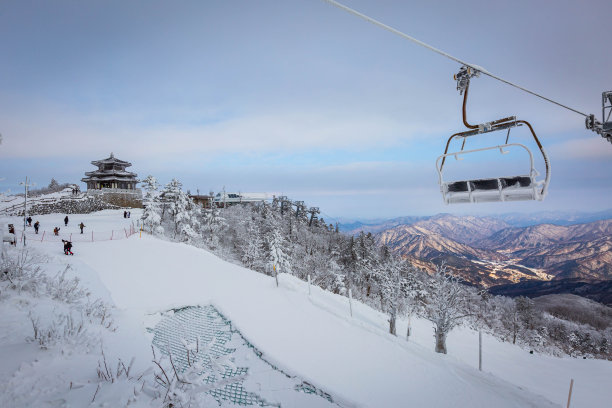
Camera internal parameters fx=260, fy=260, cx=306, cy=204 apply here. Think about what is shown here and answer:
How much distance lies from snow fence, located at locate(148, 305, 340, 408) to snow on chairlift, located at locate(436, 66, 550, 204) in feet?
17.0

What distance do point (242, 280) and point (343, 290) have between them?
27117 millimetres

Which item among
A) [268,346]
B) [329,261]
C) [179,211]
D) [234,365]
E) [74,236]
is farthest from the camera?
[329,261]

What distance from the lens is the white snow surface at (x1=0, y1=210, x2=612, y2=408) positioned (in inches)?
171

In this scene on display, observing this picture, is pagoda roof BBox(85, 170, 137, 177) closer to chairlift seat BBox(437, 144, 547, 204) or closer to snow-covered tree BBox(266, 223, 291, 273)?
snow-covered tree BBox(266, 223, 291, 273)

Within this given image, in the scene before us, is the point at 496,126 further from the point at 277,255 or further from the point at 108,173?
the point at 108,173

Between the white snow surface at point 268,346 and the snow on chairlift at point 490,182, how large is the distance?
5820 mm

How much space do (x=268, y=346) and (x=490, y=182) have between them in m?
8.14

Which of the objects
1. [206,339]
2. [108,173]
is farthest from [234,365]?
[108,173]

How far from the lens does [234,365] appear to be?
4695 mm

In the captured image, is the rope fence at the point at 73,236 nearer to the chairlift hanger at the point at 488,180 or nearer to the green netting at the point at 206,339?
the green netting at the point at 206,339

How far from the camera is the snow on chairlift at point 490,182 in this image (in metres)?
4.39

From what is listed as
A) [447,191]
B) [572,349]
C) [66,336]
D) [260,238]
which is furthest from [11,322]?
[572,349]

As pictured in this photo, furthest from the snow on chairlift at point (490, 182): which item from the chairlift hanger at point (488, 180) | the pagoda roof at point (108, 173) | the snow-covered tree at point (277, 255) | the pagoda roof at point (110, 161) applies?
the pagoda roof at point (110, 161)

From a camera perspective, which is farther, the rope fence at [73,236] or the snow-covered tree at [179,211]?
the snow-covered tree at [179,211]
